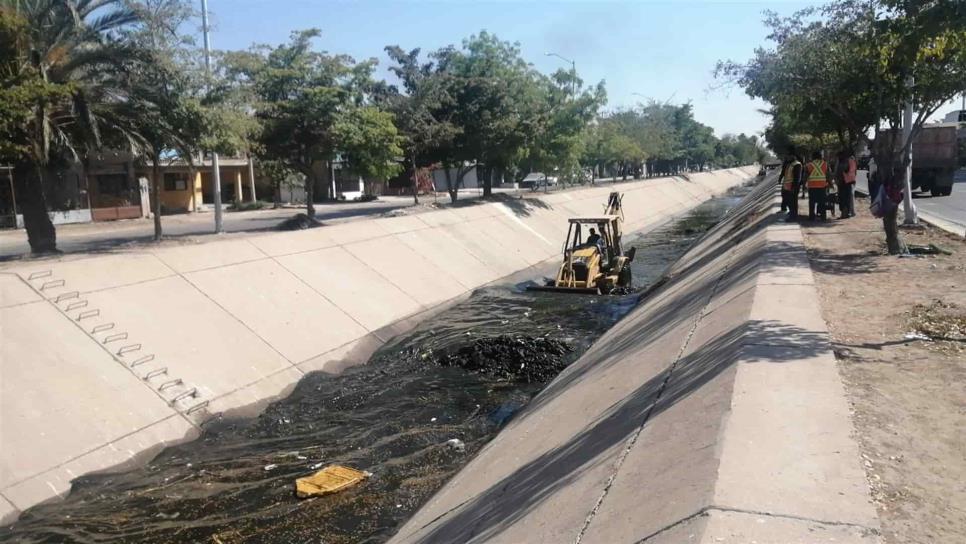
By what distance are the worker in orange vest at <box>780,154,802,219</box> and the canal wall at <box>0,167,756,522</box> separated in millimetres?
9596

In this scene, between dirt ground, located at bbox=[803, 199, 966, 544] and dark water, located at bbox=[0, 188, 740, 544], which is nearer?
dirt ground, located at bbox=[803, 199, 966, 544]

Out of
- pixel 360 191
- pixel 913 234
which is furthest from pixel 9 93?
pixel 360 191

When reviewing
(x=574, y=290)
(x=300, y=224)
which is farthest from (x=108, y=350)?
(x=300, y=224)

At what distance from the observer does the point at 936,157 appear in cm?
2908

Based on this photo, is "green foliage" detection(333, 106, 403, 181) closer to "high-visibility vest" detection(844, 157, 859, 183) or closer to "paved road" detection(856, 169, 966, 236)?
"high-visibility vest" detection(844, 157, 859, 183)

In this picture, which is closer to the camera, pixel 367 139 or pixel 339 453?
pixel 339 453

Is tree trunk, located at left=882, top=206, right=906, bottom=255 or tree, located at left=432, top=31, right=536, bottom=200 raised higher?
tree, located at left=432, top=31, right=536, bottom=200

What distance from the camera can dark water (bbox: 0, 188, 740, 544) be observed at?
7391 mm

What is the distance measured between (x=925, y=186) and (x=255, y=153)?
93.7ft

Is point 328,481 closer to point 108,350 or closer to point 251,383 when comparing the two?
point 251,383

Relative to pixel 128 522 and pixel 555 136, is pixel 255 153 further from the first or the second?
pixel 128 522

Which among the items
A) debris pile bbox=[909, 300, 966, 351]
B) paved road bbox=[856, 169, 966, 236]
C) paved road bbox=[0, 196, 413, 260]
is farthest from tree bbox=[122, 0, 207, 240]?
paved road bbox=[856, 169, 966, 236]

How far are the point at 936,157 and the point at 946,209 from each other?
7.69 meters

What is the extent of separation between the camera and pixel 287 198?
53031mm
